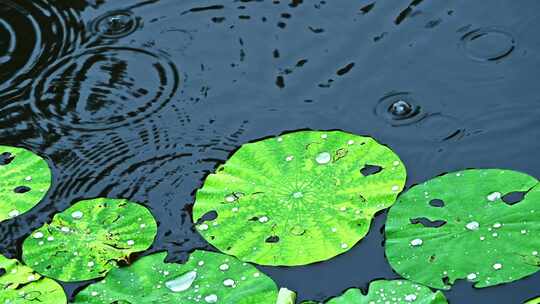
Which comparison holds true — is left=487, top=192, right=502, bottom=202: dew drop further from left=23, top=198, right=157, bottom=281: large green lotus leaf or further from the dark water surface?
left=23, top=198, right=157, bottom=281: large green lotus leaf

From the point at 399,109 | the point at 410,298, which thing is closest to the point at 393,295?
the point at 410,298

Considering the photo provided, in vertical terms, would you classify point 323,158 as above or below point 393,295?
above

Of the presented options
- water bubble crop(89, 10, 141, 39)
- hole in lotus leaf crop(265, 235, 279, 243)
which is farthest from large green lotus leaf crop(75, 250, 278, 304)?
water bubble crop(89, 10, 141, 39)

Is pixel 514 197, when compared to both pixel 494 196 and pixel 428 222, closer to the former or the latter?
pixel 494 196

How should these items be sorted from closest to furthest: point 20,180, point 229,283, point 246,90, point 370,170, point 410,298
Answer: point 410,298 → point 229,283 → point 370,170 → point 20,180 → point 246,90

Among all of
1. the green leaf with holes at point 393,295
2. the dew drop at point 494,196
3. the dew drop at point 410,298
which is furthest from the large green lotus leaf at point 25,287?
the dew drop at point 494,196

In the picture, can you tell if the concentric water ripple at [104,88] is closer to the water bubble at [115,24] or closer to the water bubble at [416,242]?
the water bubble at [115,24]

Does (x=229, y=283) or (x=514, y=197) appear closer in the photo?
(x=229, y=283)

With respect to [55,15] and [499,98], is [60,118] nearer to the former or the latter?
[55,15]
